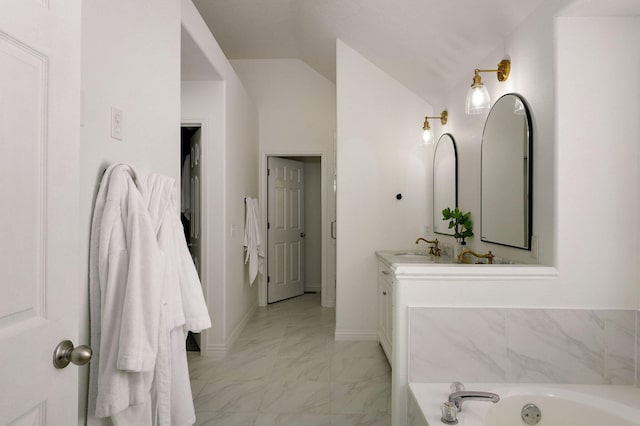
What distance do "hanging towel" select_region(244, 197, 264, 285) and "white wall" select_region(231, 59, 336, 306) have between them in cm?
91

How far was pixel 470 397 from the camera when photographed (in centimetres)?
159

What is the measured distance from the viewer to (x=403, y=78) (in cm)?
396

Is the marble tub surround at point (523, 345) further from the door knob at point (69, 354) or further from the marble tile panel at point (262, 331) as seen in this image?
the marble tile panel at point (262, 331)

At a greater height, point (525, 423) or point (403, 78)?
point (403, 78)

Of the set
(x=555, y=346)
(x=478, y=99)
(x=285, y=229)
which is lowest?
(x=555, y=346)

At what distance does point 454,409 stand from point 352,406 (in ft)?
3.99

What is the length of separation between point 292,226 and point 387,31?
315 centimetres

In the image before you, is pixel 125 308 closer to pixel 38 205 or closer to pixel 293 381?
pixel 38 205

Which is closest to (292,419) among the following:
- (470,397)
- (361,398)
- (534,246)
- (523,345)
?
(361,398)

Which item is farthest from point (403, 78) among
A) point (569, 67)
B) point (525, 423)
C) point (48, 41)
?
point (48, 41)

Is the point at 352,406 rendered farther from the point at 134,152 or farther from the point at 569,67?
the point at 569,67

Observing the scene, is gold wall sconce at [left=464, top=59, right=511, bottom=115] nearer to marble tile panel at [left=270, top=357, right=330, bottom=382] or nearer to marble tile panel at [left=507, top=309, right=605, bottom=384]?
marble tile panel at [left=507, top=309, right=605, bottom=384]

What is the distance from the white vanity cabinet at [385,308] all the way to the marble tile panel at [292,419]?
887 millimetres

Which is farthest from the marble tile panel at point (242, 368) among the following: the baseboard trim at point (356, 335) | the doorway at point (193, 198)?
the baseboard trim at point (356, 335)
